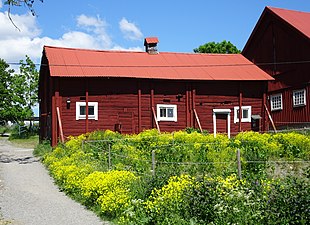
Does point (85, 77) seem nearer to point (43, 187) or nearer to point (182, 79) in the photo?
point (182, 79)

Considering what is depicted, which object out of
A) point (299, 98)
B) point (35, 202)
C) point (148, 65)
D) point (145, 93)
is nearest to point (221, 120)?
point (299, 98)

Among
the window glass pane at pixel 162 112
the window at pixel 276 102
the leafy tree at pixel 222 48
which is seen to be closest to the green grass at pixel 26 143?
the window glass pane at pixel 162 112

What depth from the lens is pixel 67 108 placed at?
25.6 metres

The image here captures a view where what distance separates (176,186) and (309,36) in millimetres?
20661

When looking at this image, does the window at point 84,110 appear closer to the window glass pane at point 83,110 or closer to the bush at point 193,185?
the window glass pane at point 83,110

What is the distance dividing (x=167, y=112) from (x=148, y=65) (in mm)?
3742

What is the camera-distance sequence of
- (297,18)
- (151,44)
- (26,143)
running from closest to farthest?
(297,18) → (151,44) → (26,143)

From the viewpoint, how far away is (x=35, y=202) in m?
12.5

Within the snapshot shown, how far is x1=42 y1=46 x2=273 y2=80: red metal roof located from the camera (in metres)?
26.5

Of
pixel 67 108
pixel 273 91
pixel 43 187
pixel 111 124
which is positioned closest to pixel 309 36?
pixel 273 91

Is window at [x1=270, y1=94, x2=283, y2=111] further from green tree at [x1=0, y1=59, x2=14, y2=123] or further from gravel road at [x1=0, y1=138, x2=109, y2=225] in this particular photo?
green tree at [x1=0, y1=59, x2=14, y2=123]

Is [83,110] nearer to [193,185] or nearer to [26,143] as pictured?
[26,143]

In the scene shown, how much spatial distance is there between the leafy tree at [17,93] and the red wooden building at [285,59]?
32893mm

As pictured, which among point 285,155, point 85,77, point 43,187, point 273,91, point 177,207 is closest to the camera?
point 177,207
